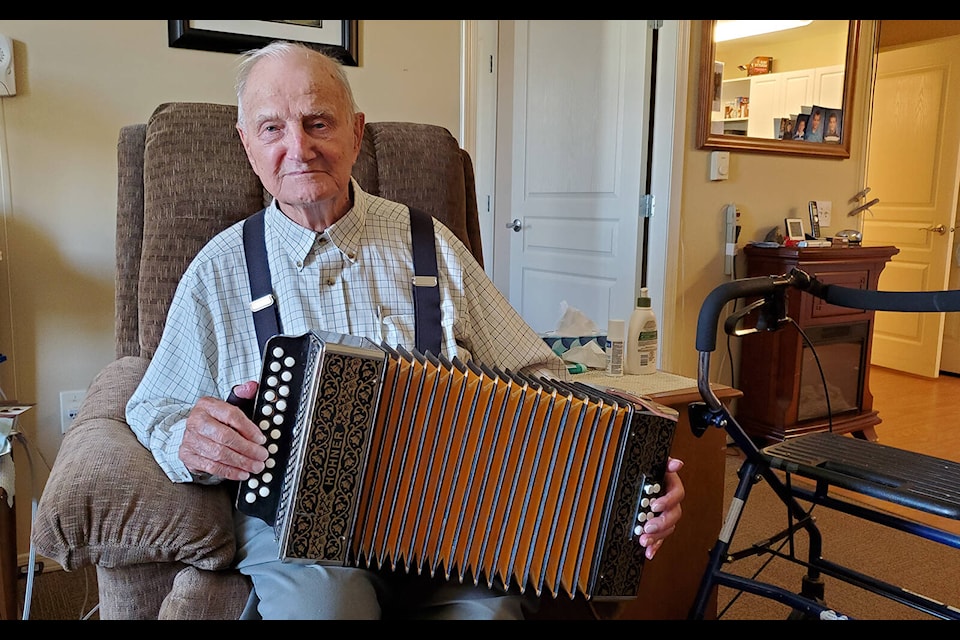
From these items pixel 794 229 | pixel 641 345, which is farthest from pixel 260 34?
pixel 794 229

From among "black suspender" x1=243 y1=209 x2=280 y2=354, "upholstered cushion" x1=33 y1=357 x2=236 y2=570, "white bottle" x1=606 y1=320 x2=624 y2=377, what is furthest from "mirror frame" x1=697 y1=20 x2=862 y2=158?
"upholstered cushion" x1=33 y1=357 x2=236 y2=570

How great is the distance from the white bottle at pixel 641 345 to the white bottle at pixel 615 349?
0.02m

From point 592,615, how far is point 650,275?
186 centimetres

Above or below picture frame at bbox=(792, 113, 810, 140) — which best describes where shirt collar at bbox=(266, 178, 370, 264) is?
below

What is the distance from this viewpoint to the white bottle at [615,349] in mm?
1632

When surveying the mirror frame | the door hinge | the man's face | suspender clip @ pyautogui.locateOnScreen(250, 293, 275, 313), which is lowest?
suspender clip @ pyautogui.locateOnScreen(250, 293, 275, 313)

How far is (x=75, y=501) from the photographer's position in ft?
2.97

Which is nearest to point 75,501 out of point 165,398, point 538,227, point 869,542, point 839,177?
point 165,398

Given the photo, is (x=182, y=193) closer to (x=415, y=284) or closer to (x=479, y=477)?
(x=415, y=284)

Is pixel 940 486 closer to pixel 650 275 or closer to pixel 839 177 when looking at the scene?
pixel 650 275

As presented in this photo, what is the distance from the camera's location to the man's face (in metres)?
1.15

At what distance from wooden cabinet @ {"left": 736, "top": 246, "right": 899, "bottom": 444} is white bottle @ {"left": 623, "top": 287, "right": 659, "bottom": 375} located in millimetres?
1267

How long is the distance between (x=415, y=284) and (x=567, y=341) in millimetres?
578

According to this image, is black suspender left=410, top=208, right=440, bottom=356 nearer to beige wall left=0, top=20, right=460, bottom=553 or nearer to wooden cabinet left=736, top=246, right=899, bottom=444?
beige wall left=0, top=20, right=460, bottom=553
